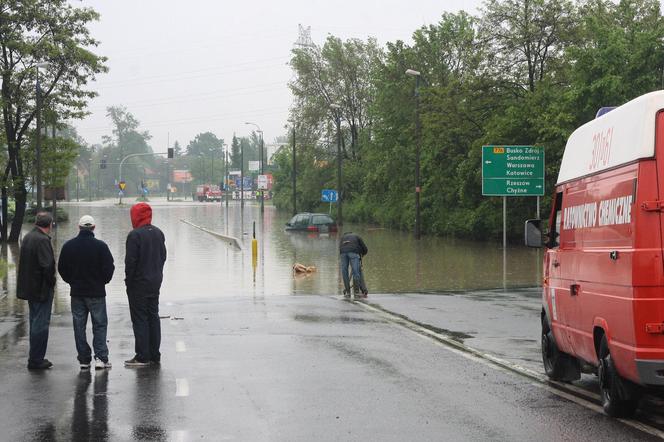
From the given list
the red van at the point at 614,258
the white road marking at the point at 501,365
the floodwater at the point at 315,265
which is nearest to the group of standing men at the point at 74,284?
the white road marking at the point at 501,365

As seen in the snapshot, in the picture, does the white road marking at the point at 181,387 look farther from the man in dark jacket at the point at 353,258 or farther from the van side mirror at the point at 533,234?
the man in dark jacket at the point at 353,258

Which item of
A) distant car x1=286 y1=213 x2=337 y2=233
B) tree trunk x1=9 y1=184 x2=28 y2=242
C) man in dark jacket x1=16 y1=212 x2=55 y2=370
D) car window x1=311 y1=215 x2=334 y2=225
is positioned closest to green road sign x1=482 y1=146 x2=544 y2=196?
tree trunk x1=9 y1=184 x2=28 y2=242

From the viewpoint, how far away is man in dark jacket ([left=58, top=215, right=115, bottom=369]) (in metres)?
11.6

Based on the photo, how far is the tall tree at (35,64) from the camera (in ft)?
144

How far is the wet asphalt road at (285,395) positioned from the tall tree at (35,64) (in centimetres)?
3106

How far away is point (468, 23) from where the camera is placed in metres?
62.5

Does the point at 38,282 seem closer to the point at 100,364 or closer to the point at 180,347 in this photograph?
the point at 100,364

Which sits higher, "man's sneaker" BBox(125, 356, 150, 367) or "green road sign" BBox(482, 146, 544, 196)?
"green road sign" BBox(482, 146, 544, 196)

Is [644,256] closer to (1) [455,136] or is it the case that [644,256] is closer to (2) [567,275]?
(2) [567,275]

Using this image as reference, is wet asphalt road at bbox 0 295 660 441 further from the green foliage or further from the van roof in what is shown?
the green foliage

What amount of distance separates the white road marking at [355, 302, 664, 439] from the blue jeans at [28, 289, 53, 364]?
16.9ft

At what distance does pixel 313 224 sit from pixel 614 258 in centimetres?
5288

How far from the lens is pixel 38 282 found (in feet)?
38.0

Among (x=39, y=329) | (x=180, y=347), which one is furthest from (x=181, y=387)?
(x=180, y=347)
